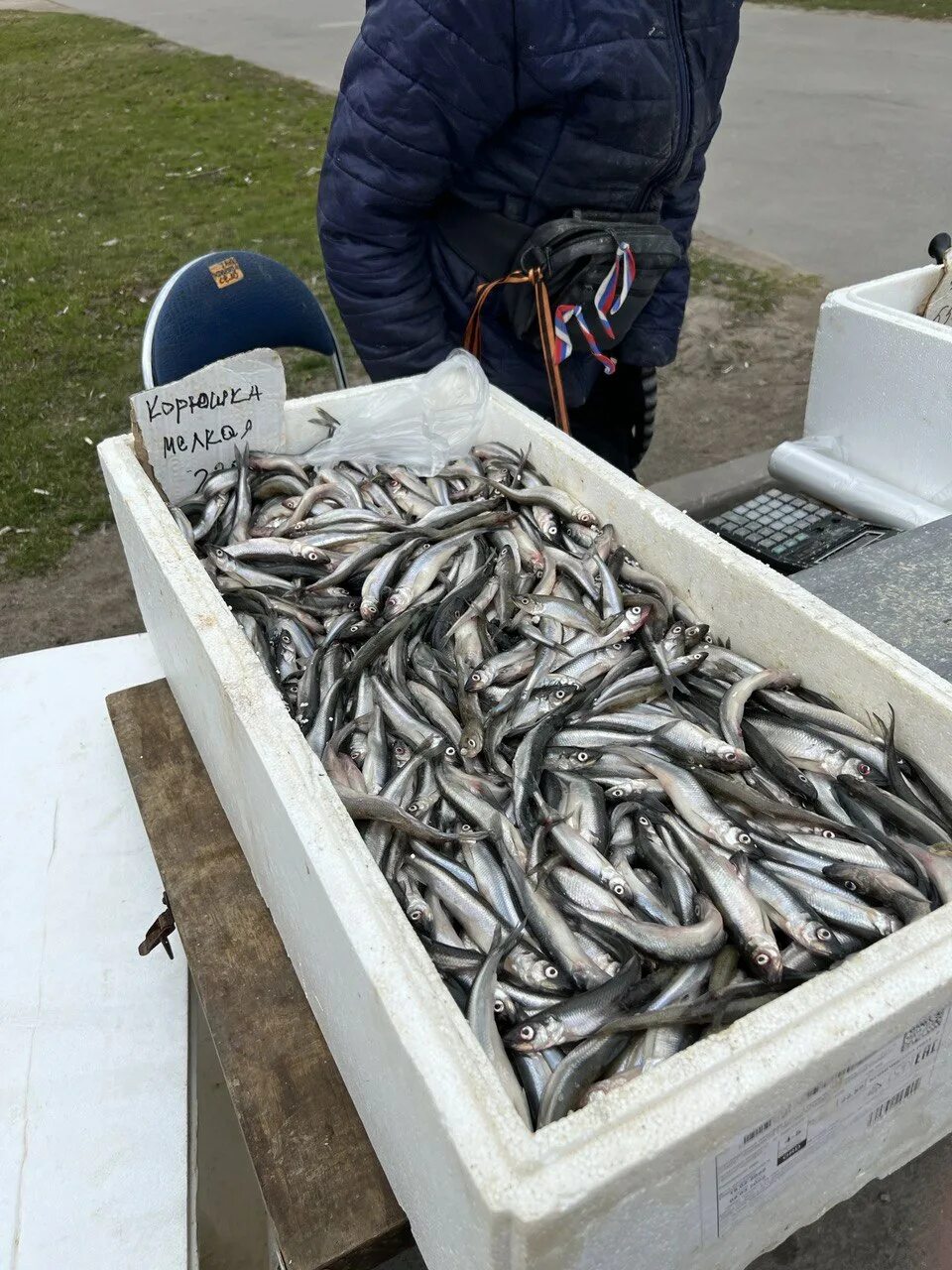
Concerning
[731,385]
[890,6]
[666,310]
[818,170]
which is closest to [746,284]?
[731,385]

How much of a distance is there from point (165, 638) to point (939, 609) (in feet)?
5.62

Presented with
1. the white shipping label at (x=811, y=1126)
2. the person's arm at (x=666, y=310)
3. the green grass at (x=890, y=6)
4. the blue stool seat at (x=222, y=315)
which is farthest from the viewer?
the green grass at (x=890, y=6)

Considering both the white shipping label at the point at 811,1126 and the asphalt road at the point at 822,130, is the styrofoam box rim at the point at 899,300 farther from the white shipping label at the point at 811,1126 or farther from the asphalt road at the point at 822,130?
the asphalt road at the point at 822,130

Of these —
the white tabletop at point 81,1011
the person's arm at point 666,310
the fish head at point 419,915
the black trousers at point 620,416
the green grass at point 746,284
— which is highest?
the person's arm at point 666,310

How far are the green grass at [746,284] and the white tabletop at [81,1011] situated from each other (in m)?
5.61

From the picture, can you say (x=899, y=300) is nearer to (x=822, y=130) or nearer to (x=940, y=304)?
(x=940, y=304)

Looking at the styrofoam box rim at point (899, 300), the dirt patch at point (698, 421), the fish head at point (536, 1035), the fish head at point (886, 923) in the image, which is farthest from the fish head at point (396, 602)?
the dirt patch at point (698, 421)

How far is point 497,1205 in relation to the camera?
3.26 ft

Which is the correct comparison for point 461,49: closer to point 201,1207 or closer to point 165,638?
point 165,638

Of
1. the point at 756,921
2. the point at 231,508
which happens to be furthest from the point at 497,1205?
the point at 231,508

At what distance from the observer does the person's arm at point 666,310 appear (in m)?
3.18

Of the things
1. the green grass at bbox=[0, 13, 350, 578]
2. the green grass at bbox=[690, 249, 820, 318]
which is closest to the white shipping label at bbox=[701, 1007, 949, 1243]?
the green grass at bbox=[0, 13, 350, 578]

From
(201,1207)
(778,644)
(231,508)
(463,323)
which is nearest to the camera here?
(778,644)

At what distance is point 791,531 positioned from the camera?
109 inches
